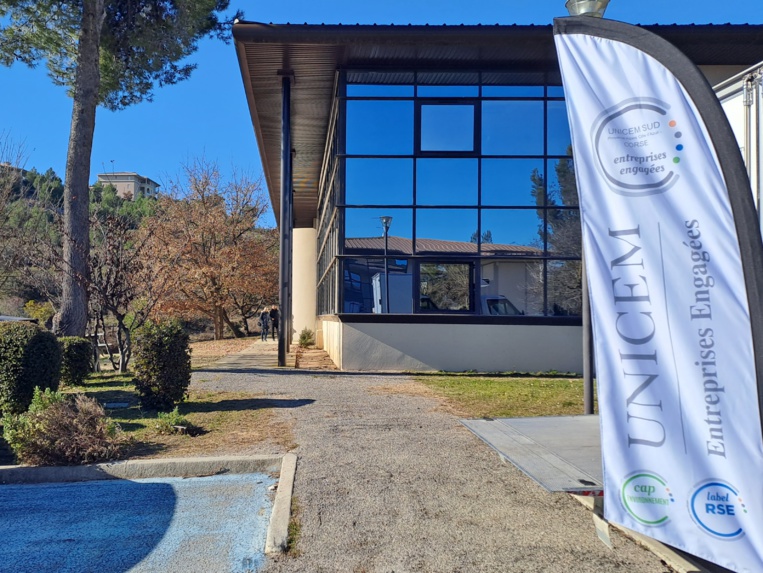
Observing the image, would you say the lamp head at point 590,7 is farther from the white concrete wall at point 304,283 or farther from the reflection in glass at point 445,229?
the white concrete wall at point 304,283

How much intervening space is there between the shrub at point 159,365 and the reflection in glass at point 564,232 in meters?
8.49

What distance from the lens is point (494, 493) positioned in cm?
512

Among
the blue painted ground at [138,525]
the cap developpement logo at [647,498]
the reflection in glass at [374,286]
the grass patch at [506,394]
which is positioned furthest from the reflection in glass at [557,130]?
the cap developpement logo at [647,498]

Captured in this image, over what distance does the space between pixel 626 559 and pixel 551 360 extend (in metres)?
10.6

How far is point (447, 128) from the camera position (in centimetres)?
1448

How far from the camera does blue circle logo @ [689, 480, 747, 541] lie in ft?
8.96

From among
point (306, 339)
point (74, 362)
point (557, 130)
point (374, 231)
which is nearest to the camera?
point (74, 362)

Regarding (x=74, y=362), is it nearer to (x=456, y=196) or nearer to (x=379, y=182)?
(x=379, y=182)

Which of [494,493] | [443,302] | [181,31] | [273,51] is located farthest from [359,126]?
[494,493]

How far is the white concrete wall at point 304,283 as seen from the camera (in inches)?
1126

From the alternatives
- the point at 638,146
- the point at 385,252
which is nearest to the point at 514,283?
the point at 385,252

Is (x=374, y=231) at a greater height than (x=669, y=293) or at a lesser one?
greater

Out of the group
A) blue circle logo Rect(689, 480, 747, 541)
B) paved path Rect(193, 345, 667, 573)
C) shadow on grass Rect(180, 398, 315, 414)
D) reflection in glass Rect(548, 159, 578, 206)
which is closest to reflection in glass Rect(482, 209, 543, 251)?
reflection in glass Rect(548, 159, 578, 206)

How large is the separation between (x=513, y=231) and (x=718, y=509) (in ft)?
38.5
